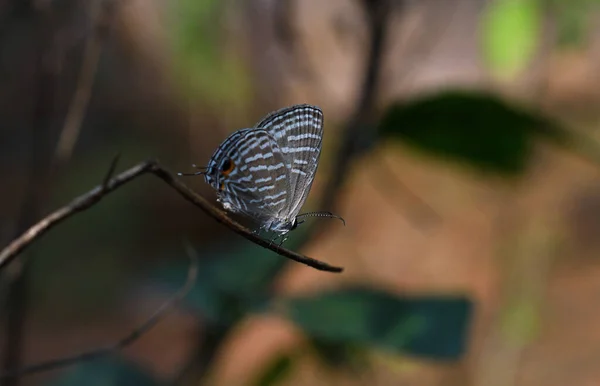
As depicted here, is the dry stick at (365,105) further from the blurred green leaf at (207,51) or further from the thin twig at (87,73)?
the blurred green leaf at (207,51)

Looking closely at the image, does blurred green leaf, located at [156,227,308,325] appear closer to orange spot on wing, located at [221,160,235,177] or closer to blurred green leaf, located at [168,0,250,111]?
orange spot on wing, located at [221,160,235,177]

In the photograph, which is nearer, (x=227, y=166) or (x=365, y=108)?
(x=227, y=166)

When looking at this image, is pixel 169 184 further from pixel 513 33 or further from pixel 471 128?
pixel 513 33

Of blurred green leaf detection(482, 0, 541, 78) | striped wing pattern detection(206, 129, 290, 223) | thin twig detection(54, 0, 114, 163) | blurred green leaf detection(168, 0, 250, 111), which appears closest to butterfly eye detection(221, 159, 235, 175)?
striped wing pattern detection(206, 129, 290, 223)

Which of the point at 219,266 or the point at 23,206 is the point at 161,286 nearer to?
the point at 219,266

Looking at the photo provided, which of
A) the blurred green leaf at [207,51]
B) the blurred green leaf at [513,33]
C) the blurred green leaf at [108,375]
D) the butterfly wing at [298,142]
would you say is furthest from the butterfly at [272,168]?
the blurred green leaf at [207,51]

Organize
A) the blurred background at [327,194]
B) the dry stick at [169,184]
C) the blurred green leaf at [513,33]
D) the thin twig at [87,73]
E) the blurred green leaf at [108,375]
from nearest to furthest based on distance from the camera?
the dry stick at [169,184] < the thin twig at [87,73] < the blurred background at [327,194] < the blurred green leaf at [108,375] < the blurred green leaf at [513,33]

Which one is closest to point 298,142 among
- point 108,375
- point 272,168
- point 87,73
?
point 272,168
